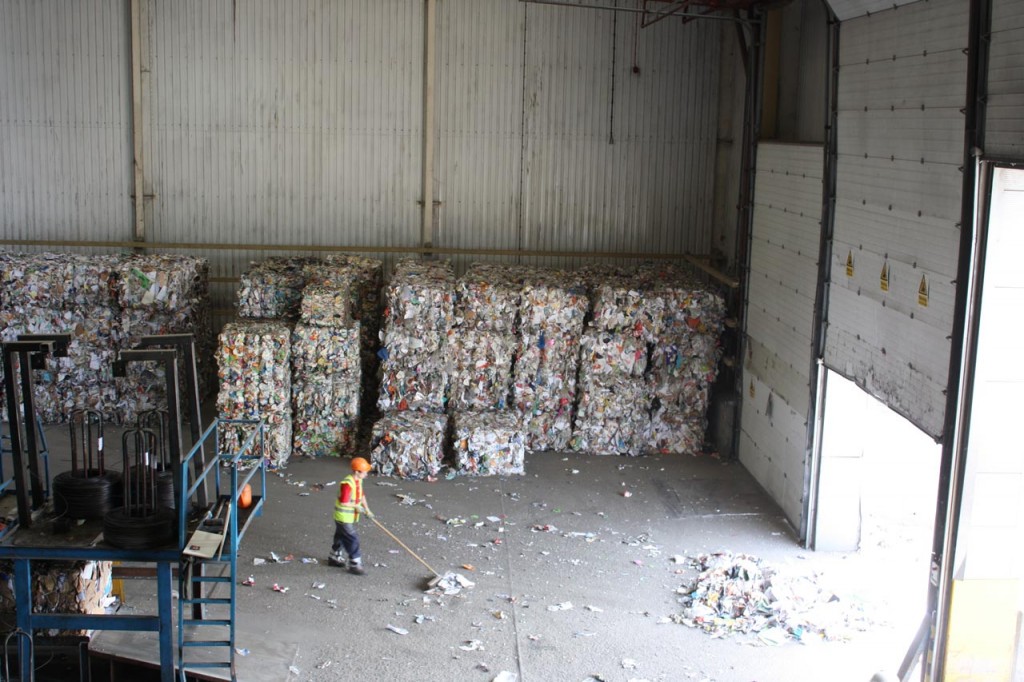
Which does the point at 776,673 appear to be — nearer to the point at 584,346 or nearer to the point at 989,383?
the point at 989,383

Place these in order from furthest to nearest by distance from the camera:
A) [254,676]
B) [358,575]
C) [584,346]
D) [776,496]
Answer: [584,346]
[776,496]
[358,575]
[254,676]

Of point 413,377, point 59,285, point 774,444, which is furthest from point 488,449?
Answer: point 59,285

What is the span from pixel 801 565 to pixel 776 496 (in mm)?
1841

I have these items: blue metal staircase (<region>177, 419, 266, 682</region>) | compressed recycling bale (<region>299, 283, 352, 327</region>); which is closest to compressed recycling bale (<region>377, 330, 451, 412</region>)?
compressed recycling bale (<region>299, 283, 352, 327</region>)

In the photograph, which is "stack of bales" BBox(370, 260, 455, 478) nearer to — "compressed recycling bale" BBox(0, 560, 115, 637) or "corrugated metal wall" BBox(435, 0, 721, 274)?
"corrugated metal wall" BBox(435, 0, 721, 274)

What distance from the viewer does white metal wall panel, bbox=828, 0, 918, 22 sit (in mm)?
10445

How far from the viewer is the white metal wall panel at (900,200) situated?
9.26m

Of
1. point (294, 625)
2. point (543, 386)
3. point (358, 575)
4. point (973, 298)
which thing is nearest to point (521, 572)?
point (358, 575)

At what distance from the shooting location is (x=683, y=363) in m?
15.4

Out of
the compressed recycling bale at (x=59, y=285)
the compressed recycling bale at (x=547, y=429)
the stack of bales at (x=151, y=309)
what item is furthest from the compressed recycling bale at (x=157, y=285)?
the compressed recycling bale at (x=547, y=429)

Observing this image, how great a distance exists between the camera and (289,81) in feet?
55.5

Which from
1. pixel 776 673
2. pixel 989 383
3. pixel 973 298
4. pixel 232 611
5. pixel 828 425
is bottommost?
pixel 776 673

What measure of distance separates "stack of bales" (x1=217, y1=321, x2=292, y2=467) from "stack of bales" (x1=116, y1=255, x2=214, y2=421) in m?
1.56

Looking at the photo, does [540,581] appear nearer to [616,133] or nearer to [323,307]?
[323,307]
